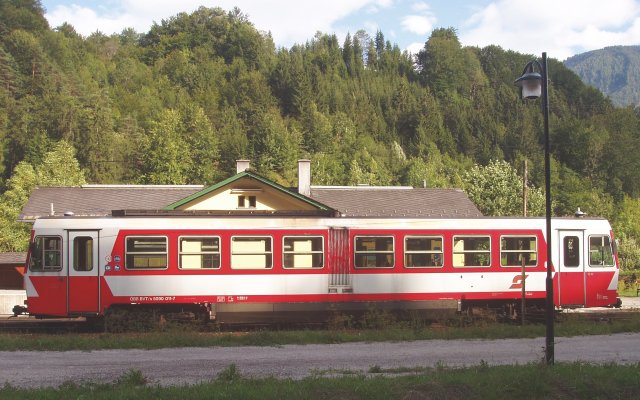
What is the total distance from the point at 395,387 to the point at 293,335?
21.4 ft

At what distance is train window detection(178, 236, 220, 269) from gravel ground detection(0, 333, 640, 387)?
3.87 m

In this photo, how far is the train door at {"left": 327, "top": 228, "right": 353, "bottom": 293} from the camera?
19312mm

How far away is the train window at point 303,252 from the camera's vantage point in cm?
1922

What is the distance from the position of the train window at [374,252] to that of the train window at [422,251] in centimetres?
46

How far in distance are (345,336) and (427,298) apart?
3.86m

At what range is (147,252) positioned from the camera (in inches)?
739

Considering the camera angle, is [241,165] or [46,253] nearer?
[46,253]

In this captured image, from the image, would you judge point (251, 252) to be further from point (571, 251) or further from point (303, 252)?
point (571, 251)

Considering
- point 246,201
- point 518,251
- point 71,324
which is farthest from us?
point 246,201

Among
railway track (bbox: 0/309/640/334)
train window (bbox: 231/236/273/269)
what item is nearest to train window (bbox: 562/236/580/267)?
railway track (bbox: 0/309/640/334)

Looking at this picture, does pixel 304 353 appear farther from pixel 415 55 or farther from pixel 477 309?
pixel 415 55

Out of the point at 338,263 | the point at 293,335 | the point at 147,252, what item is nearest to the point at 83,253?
the point at 147,252

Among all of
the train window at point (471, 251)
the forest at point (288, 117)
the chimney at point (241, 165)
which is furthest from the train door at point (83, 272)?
the forest at point (288, 117)

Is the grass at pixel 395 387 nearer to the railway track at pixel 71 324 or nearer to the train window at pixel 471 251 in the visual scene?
the train window at pixel 471 251
